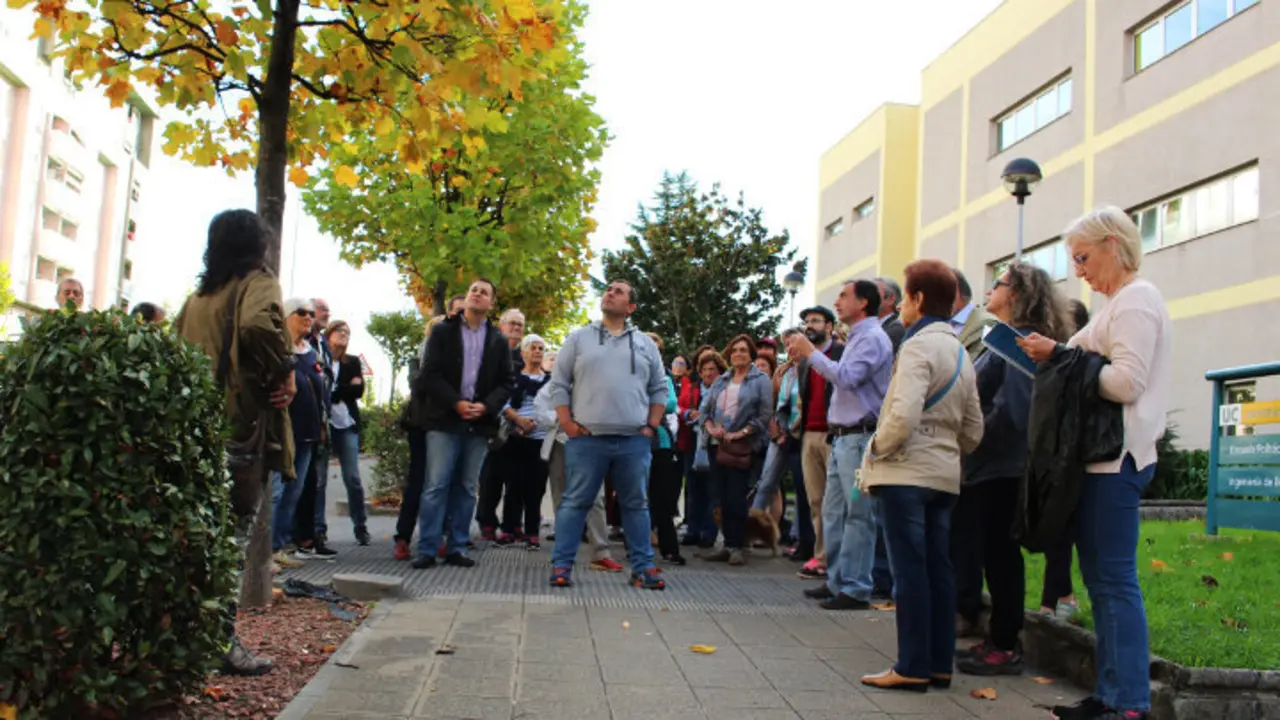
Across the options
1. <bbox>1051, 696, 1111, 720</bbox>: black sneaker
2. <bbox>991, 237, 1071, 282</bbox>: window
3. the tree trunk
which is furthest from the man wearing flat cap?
<bbox>991, 237, 1071, 282</bbox>: window

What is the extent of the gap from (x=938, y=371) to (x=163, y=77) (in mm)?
4588

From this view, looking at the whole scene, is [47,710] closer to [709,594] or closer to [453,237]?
[709,594]

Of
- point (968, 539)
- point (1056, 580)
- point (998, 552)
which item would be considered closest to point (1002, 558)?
point (998, 552)

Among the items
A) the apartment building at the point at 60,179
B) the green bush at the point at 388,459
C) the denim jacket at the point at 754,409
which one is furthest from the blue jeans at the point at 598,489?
the apartment building at the point at 60,179

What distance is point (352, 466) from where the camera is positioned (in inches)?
377

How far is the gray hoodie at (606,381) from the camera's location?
7.35 m

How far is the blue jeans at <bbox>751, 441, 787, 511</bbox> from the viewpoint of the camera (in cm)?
958

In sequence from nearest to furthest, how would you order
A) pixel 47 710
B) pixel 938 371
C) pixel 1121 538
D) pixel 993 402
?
1. pixel 47 710
2. pixel 1121 538
3. pixel 938 371
4. pixel 993 402

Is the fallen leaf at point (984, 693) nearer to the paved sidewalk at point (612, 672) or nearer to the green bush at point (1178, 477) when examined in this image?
the paved sidewalk at point (612, 672)

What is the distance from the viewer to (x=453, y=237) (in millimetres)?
16609

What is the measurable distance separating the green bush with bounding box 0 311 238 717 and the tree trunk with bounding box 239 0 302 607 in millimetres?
2295

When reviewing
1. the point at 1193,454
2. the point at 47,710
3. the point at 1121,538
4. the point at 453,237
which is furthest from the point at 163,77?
the point at 1193,454

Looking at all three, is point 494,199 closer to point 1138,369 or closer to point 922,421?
point 922,421

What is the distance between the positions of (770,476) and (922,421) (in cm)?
498
